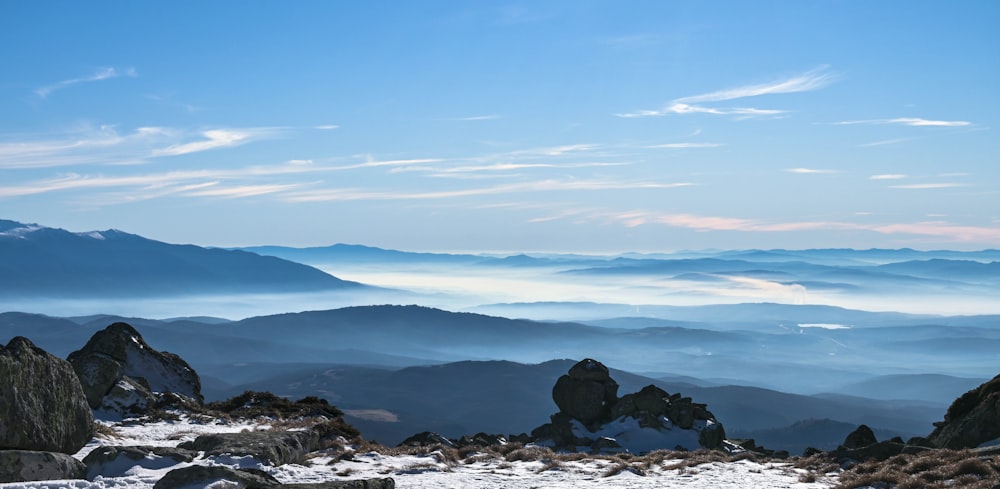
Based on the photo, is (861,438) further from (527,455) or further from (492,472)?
(492,472)

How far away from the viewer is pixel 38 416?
18016 millimetres

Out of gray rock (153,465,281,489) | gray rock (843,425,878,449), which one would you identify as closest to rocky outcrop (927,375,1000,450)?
→ gray rock (843,425,878,449)

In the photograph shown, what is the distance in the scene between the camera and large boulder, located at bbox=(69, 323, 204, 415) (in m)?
31.9

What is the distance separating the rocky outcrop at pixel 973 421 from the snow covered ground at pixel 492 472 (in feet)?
19.0

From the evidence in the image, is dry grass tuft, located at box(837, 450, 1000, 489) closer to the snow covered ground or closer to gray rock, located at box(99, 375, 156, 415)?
the snow covered ground

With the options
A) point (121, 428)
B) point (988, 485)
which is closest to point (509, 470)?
point (988, 485)

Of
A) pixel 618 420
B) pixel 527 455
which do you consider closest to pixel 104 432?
pixel 527 455

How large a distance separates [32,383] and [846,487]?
1763 cm

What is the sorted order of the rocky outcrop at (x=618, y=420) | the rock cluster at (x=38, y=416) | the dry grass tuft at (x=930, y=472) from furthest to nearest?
1. the rocky outcrop at (x=618, y=420)
2. the dry grass tuft at (x=930, y=472)
3. the rock cluster at (x=38, y=416)

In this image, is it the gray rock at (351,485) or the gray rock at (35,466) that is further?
the gray rock at (35,466)

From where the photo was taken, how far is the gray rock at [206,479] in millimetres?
14562

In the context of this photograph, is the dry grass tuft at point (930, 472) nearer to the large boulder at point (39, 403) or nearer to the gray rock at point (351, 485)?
the gray rock at point (351, 485)

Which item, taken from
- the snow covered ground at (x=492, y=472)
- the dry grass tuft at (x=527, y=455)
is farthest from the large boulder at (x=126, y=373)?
the dry grass tuft at (x=527, y=455)

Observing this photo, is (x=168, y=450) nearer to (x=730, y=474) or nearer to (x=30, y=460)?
(x=30, y=460)
